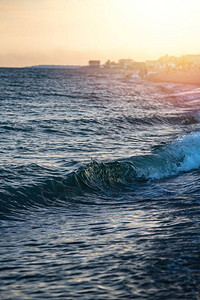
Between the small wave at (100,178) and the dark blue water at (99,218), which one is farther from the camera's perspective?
the small wave at (100,178)

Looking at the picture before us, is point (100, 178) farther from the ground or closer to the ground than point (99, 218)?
farther from the ground

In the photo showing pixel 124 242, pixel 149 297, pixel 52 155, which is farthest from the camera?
pixel 52 155

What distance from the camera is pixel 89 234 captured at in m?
5.90

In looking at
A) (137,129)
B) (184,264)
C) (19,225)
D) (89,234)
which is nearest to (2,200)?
(19,225)

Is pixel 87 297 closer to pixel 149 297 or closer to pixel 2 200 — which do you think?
pixel 149 297

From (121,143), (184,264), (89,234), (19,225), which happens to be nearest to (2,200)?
(19,225)

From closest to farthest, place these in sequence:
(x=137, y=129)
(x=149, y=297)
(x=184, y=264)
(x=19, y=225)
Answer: (x=149, y=297) → (x=184, y=264) → (x=19, y=225) → (x=137, y=129)

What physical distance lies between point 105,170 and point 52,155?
2574 millimetres

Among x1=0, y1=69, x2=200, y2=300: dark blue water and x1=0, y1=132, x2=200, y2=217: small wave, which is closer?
x1=0, y1=69, x2=200, y2=300: dark blue water

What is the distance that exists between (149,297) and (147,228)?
7.15 feet

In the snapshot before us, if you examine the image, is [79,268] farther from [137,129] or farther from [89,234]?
[137,129]

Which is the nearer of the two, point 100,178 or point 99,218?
point 99,218

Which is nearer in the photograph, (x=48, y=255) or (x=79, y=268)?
(x=79, y=268)

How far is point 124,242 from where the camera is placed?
5473mm
